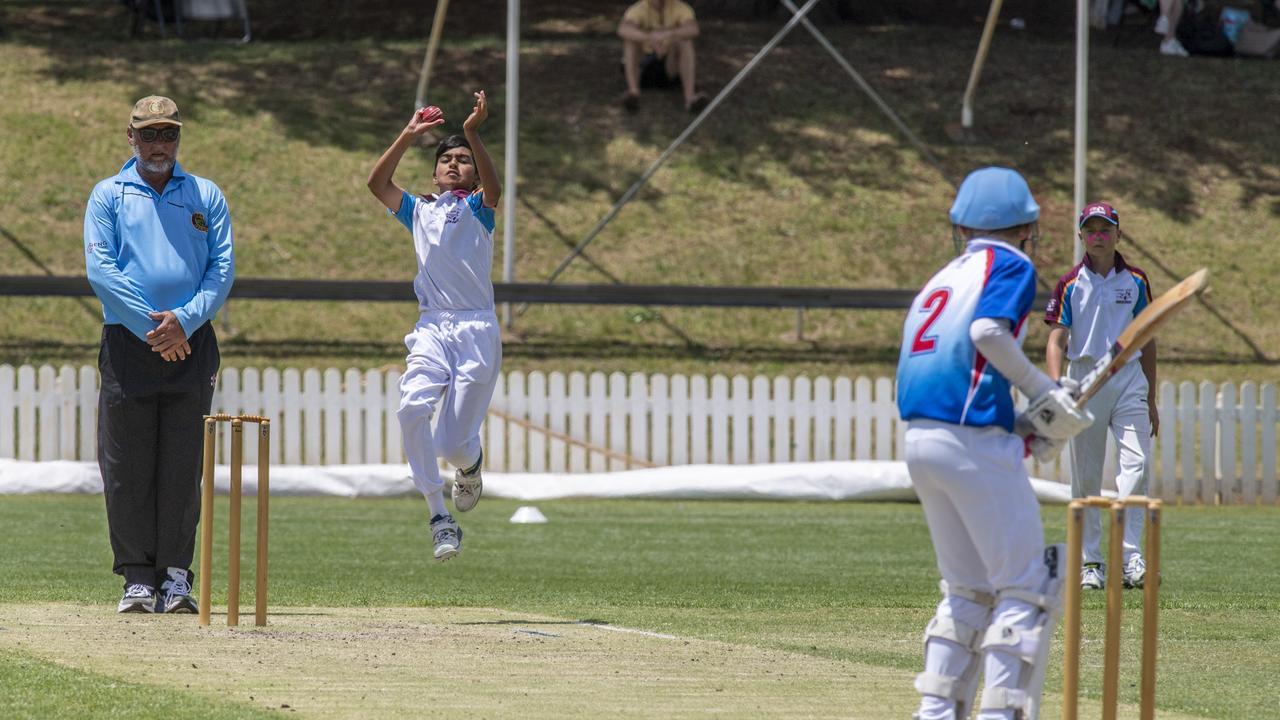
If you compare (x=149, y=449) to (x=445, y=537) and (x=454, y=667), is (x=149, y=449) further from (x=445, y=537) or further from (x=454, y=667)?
(x=454, y=667)

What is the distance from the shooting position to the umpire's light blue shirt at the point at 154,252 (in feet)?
29.1

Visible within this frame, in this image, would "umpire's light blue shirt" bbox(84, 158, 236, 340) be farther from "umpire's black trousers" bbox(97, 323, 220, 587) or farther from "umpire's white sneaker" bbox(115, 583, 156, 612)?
"umpire's white sneaker" bbox(115, 583, 156, 612)

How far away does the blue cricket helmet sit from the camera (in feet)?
19.0

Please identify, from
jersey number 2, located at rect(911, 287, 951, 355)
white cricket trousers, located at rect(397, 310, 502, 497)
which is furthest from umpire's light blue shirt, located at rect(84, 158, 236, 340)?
jersey number 2, located at rect(911, 287, 951, 355)

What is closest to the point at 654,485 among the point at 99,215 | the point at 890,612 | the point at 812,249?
the point at 812,249

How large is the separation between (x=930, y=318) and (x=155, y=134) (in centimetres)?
473

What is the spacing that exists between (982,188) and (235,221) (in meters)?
19.3

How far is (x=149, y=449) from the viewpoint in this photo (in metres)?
9.08

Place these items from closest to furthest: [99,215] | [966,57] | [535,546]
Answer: [99,215] < [535,546] < [966,57]

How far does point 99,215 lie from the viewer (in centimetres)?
904

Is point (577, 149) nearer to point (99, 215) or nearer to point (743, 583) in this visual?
point (743, 583)

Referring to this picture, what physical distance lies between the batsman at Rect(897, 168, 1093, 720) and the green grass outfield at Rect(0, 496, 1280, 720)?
0.93m

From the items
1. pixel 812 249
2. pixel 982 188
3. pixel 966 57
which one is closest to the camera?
pixel 982 188

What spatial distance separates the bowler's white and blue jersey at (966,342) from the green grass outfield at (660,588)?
1.34 metres
